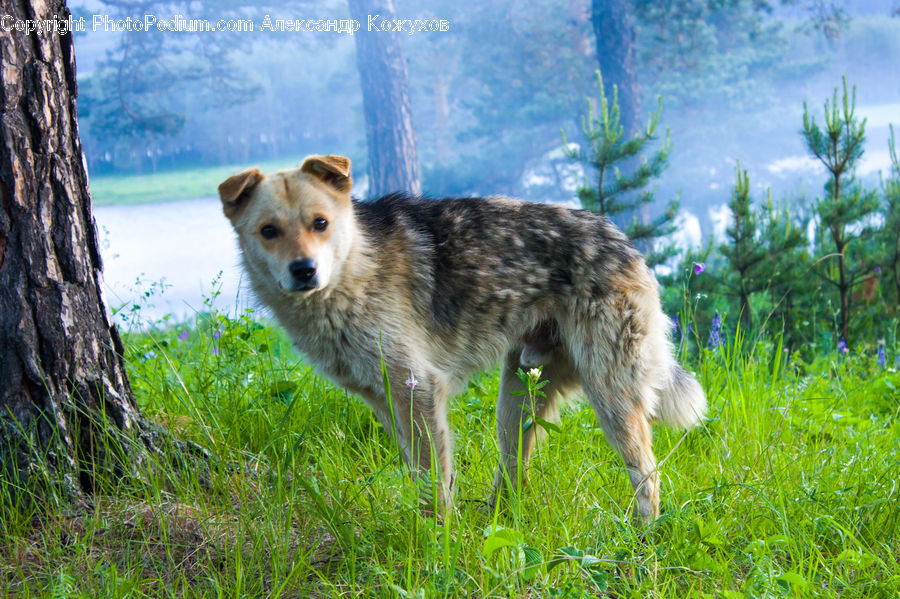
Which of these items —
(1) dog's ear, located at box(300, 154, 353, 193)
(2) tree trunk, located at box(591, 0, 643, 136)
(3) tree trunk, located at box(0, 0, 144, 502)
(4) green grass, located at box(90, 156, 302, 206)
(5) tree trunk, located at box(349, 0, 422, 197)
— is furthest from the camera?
(2) tree trunk, located at box(591, 0, 643, 136)

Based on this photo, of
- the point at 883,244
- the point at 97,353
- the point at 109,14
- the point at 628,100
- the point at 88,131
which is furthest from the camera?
the point at 628,100

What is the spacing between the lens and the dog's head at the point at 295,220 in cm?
265

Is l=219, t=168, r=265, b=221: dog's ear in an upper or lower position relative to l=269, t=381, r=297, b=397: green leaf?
upper

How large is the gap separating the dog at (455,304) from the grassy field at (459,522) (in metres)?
0.21

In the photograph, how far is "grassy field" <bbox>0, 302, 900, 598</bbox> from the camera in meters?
2.18

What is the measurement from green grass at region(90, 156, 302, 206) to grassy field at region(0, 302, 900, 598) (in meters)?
6.19

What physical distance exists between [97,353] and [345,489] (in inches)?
42.5

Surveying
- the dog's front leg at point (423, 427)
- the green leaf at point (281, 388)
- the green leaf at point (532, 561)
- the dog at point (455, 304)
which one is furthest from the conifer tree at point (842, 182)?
the green leaf at point (532, 561)

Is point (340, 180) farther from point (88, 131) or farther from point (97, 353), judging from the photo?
point (88, 131)

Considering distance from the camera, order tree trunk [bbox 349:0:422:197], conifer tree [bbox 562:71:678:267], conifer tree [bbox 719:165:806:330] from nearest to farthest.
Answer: conifer tree [bbox 719:165:806:330] → conifer tree [bbox 562:71:678:267] → tree trunk [bbox 349:0:422:197]

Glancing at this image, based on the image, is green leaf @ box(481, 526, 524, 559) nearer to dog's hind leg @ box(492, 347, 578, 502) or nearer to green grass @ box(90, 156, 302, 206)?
dog's hind leg @ box(492, 347, 578, 502)

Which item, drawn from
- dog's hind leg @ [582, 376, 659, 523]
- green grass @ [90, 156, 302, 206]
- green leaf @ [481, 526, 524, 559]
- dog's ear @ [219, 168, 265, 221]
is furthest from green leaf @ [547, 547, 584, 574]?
green grass @ [90, 156, 302, 206]

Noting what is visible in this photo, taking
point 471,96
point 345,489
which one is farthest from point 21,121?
point 471,96

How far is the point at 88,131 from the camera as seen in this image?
928 centimetres
